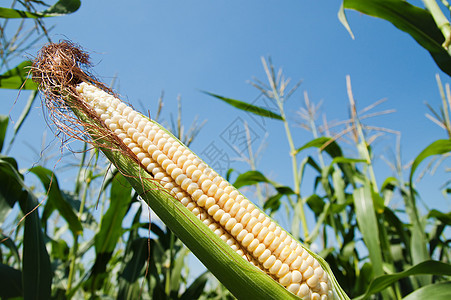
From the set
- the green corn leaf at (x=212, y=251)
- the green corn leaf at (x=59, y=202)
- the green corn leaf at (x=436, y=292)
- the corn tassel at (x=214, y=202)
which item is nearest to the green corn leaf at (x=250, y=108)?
the green corn leaf at (x=59, y=202)

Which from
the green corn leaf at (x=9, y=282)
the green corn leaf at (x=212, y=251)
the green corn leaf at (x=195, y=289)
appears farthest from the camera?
the green corn leaf at (x=195, y=289)

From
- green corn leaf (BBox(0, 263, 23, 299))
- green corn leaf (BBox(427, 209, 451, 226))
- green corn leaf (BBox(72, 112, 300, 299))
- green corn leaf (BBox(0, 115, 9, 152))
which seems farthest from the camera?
green corn leaf (BBox(427, 209, 451, 226))

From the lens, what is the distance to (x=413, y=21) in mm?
A: 2020

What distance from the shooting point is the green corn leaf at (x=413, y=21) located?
76.8 inches

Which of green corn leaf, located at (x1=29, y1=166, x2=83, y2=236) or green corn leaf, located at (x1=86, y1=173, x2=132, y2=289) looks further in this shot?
green corn leaf, located at (x1=86, y1=173, x2=132, y2=289)

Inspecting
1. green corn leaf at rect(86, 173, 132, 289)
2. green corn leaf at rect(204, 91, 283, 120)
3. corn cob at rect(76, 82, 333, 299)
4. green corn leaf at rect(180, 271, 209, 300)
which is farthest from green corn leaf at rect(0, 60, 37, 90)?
green corn leaf at rect(180, 271, 209, 300)

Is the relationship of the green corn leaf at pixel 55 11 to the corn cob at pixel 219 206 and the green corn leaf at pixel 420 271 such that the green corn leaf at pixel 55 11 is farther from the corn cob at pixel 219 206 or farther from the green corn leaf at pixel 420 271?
the green corn leaf at pixel 420 271

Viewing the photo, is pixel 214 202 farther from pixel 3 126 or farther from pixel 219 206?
pixel 3 126

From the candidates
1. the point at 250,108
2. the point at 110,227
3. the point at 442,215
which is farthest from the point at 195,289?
the point at 442,215

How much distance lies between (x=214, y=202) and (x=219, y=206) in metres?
0.03

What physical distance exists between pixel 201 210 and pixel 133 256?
153 centimetres

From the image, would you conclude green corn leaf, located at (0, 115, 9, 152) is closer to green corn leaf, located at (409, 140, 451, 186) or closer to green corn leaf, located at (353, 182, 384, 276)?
green corn leaf, located at (353, 182, 384, 276)

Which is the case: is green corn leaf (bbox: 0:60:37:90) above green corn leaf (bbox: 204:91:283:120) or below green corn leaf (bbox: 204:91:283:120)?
below

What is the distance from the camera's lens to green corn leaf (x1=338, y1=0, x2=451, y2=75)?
1.95m
